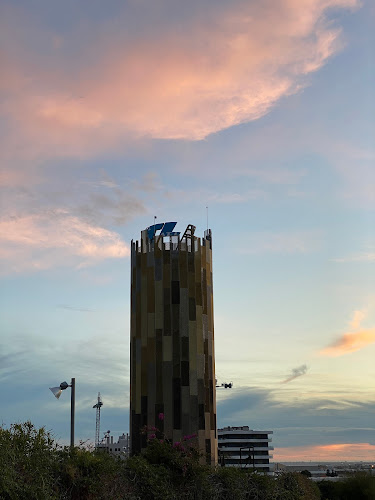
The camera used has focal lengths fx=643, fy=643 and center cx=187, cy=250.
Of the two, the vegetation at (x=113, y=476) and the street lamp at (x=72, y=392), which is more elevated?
the street lamp at (x=72, y=392)

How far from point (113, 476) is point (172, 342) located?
25.9m

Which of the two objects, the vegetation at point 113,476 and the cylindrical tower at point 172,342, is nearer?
the vegetation at point 113,476

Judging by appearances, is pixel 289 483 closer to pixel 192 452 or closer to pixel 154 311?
pixel 192 452

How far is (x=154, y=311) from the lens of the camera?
2157 inches

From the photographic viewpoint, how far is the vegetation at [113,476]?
952 inches

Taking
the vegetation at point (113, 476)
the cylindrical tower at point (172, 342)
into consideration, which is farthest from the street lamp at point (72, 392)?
the cylindrical tower at point (172, 342)

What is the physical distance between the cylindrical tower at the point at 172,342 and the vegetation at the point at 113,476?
45.2ft

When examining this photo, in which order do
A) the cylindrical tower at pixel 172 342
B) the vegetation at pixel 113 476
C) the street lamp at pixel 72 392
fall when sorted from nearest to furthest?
the vegetation at pixel 113 476 → the street lamp at pixel 72 392 → the cylindrical tower at pixel 172 342

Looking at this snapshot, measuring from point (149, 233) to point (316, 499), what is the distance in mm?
25937

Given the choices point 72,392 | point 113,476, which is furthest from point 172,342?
point 113,476

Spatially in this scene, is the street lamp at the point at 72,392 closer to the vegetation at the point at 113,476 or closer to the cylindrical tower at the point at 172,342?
the vegetation at the point at 113,476

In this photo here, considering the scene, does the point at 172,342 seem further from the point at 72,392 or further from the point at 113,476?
the point at 113,476

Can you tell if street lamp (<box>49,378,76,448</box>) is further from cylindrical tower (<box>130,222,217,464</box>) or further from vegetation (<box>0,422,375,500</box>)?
cylindrical tower (<box>130,222,217,464</box>)

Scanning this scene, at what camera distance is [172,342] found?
177 ft
